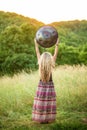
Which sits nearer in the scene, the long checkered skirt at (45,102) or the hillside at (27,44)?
the long checkered skirt at (45,102)

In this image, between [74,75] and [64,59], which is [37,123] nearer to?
[74,75]

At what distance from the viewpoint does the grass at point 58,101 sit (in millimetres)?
8352

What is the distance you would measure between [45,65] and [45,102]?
2.37 feet

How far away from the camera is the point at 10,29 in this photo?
91.0 ft

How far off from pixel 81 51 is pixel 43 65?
17894 mm

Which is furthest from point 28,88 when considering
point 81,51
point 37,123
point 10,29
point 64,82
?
point 10,29

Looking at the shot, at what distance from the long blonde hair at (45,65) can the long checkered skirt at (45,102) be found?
0.13 m

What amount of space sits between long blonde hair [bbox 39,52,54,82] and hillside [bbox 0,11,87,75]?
1510 centimetres

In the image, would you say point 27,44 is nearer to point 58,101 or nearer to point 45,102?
point 58,101

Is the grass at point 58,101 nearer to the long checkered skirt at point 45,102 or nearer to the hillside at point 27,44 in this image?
the long checkered skirt at point 45,102

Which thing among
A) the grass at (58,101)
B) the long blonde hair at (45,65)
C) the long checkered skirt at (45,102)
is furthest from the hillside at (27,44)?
the long blonde hair at (45,65)

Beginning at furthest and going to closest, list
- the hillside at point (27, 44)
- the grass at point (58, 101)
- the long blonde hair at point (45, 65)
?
the hillside at point (27, 44) < the grass at point (58, 101) < the long blonde hair at point (45, 65)

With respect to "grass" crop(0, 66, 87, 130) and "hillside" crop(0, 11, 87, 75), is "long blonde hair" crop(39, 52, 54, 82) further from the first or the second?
"hillside" crop(0, 11, 87, 75)

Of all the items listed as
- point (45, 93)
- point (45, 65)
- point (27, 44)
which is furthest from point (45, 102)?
point (27, 44)
